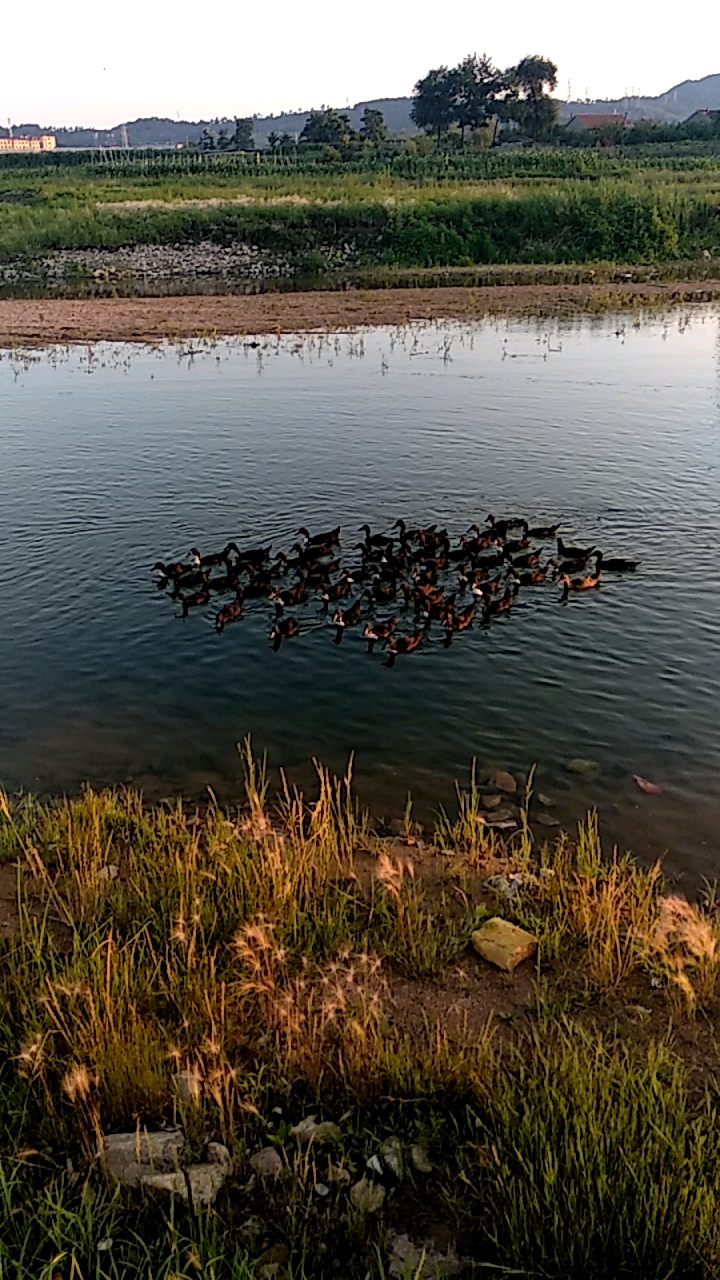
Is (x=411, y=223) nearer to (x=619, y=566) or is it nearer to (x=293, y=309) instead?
(x=293, y=309)

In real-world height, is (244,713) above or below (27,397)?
below

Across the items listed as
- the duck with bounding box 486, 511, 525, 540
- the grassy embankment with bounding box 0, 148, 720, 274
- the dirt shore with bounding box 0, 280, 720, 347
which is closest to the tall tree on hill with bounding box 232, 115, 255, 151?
the grassy embankment with bounding box 0, 148, 720, 274

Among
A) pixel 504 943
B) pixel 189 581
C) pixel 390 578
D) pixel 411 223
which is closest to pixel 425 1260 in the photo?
pixel 504 943

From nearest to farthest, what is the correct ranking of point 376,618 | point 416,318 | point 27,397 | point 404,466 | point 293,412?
1. point 376,618
2. point 404,466
3. point 293,412
4. point 27,397
5. point 416,318

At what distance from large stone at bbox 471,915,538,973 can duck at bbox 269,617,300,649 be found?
7117 mm

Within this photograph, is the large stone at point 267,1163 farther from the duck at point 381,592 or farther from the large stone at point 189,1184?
the duck at point 381,592

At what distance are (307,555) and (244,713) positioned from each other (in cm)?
431

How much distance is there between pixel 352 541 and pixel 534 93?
401 feet

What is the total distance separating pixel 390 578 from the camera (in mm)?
15344

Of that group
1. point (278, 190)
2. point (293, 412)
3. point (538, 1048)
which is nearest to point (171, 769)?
point (538, 1048)

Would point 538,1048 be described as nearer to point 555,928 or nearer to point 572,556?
point 555,928

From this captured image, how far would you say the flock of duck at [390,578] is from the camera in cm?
1460

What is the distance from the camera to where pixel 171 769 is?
36.8 feet

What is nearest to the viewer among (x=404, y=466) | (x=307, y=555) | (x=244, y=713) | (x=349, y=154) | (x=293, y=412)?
(x=244, y=713)
